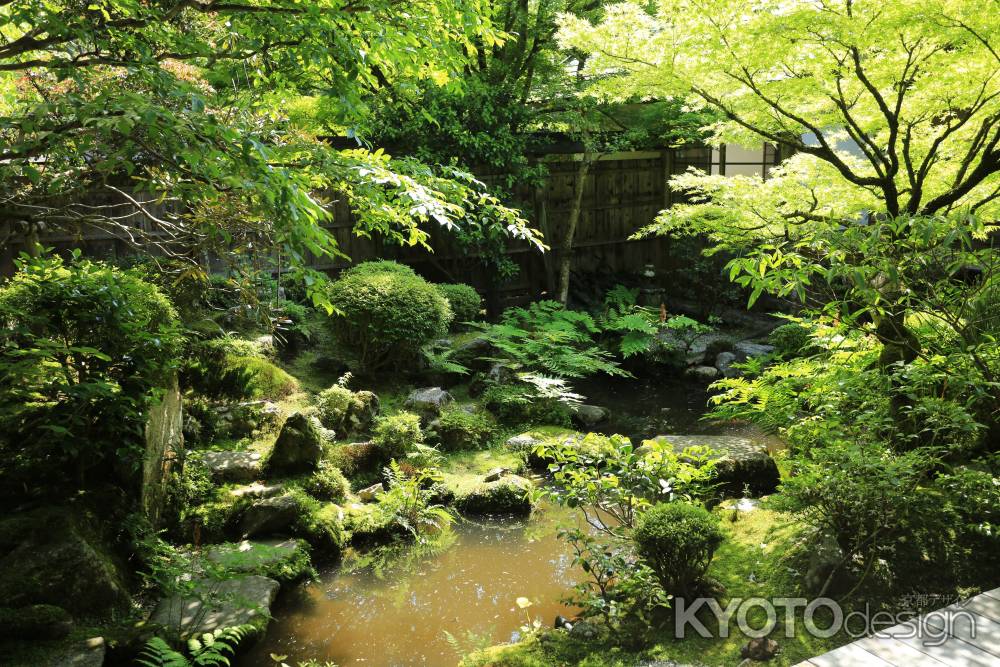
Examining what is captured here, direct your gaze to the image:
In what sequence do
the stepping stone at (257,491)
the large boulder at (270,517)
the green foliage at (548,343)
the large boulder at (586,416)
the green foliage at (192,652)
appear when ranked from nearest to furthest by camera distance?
the green foliage at (192,652) < the large boulder at (270,517) < the stepping stone at (257,491) < the large boulder at (586,416) < the green foliage at (548,343)

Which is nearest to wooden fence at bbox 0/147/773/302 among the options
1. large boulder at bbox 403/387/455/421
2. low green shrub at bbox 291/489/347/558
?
large boulder at bbox 403/387/455/421

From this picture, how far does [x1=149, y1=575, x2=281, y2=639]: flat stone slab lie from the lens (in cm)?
436

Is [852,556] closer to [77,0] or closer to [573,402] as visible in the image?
[573,402]

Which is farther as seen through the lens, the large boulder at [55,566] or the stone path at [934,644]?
the large boulder at [55,566]

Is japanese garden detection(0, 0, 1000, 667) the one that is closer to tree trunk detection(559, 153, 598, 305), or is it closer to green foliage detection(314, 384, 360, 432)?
green foliage detection(314, 384, 360, 432)

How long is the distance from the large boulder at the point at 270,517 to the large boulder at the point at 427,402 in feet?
8.66

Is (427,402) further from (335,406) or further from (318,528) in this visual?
(318,528)

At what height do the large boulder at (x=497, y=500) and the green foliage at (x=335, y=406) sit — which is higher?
the green foliage at (x=335, y=406)

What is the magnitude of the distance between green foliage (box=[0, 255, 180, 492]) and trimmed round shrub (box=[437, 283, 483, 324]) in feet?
19.3

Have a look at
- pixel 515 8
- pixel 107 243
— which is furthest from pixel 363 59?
pixel 515 8

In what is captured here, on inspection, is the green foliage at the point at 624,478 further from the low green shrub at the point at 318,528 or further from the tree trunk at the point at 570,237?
the tree trunk at the point at 570,237

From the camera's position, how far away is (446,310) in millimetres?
9273

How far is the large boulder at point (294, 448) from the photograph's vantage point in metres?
6.56

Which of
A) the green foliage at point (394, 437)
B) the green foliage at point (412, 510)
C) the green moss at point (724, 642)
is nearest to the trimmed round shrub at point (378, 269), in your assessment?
the green foliage at point (394, 437)
